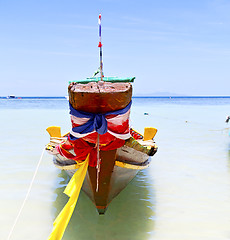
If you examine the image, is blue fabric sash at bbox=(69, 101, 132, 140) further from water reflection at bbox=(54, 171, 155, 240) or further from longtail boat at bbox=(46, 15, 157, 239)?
water reflection at bbox=(54, 171, 155, 240)

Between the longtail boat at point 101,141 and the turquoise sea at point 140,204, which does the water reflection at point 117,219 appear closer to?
the turquoise sea at point 140,204

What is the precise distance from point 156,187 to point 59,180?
7.73 ft

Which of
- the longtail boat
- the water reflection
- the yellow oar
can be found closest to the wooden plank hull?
the longtail boat

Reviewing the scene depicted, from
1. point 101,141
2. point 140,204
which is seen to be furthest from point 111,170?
point 140,204

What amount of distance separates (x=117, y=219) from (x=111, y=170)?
40.3 inches

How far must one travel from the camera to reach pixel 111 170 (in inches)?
149

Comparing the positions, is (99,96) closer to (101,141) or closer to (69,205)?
(101,141)

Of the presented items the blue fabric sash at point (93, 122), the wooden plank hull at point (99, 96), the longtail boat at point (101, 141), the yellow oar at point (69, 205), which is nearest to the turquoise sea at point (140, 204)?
the longtail boat at point (101, 141)

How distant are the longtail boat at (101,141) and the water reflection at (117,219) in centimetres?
28

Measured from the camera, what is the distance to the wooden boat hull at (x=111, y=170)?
3742mm

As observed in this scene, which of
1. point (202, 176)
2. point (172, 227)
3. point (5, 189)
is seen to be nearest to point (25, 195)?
point (5, 189)

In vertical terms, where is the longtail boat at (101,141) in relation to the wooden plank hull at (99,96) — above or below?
below

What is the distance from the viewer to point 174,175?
21.0 ft

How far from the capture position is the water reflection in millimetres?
3803
